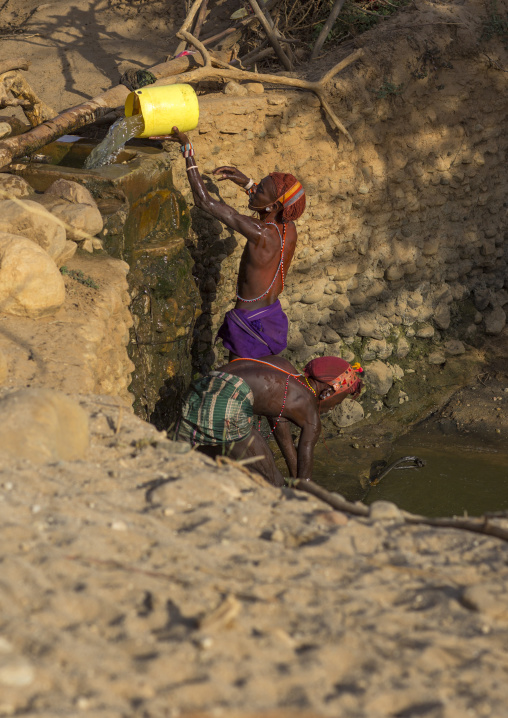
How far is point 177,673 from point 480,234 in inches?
240

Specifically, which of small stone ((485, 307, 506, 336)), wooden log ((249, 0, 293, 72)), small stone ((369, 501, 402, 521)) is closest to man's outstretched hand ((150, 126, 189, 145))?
wooden log ((249, 0, 293, 72))

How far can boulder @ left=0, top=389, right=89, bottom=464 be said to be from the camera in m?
2.32

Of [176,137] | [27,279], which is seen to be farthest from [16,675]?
[176,137]

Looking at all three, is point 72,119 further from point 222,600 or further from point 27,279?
point 222,600

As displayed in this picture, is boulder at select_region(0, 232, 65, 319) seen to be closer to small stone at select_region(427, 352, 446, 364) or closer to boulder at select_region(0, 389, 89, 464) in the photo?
boulder at select_region(0, 389, 89, 464)

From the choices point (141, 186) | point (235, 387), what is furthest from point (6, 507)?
point (141, 186)

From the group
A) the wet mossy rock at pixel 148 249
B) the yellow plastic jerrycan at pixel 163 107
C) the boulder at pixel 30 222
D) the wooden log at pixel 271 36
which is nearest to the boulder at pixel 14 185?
the wet mossy rock at pixel 148 249

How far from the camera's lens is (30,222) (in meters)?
3.73

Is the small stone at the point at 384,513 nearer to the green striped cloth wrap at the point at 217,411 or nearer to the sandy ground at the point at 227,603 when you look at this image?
the sandy ground at the point at 227,603

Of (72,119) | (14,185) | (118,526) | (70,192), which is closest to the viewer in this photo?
(118,526)

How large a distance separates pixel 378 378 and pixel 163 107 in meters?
3.04

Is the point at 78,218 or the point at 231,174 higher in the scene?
the point at 231,174

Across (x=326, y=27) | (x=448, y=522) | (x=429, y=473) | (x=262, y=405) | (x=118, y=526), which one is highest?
(x=326, y=27)

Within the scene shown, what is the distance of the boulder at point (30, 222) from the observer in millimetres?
3732
